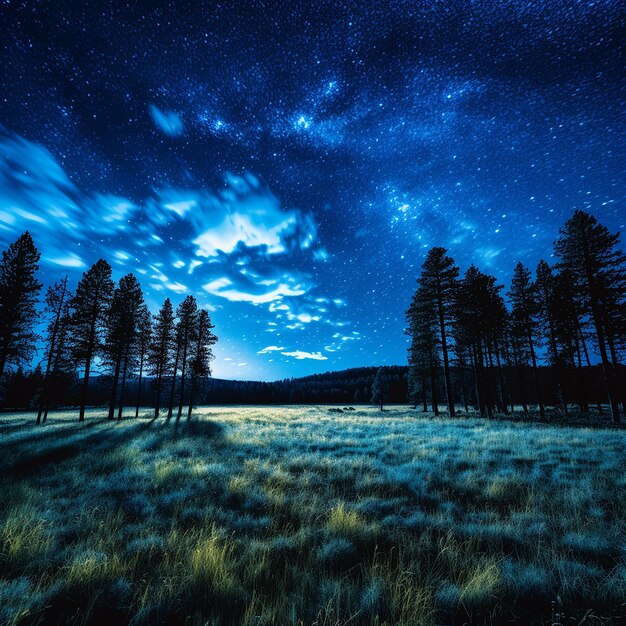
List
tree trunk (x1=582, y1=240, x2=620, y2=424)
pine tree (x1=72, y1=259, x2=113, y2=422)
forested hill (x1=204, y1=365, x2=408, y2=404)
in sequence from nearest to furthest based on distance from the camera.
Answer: tree trunk (x1=582, y1=240, x2=620, y2=424) → pine tree (x1=72, y1=259, x2=113, y2=422) → forested hill (x1=204, y1=365, x2=408, y2=404)

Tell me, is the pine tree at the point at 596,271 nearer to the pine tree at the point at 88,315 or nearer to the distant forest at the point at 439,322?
the distant forest at the point at 439,322

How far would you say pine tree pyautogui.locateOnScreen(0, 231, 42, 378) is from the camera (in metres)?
20.6

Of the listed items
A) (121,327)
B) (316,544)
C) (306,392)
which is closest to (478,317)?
(316,544)

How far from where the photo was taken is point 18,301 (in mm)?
21062

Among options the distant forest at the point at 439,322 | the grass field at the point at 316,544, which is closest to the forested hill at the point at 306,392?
the distant forest at the point at 439,322

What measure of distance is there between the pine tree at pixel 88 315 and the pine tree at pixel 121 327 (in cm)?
82

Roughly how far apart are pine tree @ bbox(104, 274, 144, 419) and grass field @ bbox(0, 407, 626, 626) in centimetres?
1924

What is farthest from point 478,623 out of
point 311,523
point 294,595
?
point 311,523

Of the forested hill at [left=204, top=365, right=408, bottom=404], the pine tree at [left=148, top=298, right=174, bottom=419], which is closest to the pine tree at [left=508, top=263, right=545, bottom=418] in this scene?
the pine tree at [left=148, top=298, right=174, bottom=419]

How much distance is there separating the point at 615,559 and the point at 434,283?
21777mm

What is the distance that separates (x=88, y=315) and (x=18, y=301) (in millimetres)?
4248

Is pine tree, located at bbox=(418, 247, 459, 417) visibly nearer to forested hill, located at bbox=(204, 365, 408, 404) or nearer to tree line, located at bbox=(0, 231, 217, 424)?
tree line, located at bbox=(0, 231, 217, 424)

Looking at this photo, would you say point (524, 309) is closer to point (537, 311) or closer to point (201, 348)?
point (537, 311)

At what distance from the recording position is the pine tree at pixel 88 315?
75.9ft
